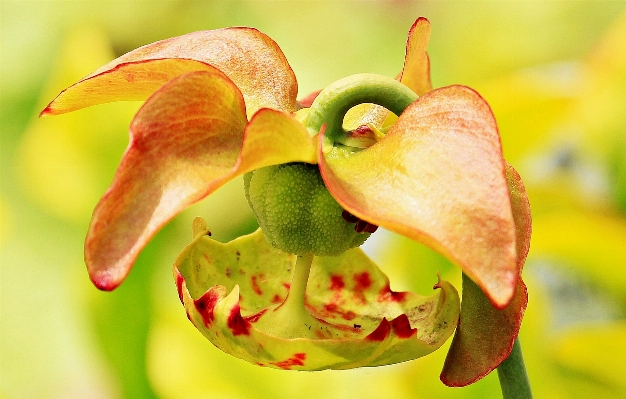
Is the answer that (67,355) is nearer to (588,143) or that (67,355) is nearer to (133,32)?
(588,143)

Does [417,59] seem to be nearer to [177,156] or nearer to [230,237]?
[177,156]

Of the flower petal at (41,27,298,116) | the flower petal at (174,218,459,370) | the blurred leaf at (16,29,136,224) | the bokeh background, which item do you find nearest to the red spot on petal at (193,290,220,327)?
the flower petal at (174,218,459,370)

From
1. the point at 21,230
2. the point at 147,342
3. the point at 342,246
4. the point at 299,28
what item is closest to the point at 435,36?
the point at 299,28

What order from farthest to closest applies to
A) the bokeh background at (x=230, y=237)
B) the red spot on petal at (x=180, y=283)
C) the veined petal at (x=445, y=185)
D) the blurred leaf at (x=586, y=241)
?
the blurred leaf at (x=586, y=241) < the bokeh background at (x=230, y=237) < the red spot on petal at (x=180, y=283) < the veined petal at (x=445, y=185)

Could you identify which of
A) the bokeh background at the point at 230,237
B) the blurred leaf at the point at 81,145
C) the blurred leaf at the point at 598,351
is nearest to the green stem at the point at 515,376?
the bokeh background at the point at 230,237

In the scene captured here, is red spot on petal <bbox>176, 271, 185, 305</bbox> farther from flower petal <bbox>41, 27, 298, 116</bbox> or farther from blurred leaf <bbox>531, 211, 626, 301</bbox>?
blurred leaf <bbox>531, 211, 626, 301</bbox>

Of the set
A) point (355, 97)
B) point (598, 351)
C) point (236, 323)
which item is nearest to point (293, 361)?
point (236, 323)

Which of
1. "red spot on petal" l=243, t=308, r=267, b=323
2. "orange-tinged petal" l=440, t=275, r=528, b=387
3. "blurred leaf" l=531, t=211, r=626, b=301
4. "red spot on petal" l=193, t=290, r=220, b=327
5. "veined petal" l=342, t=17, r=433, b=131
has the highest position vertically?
"veined petal" l=342, t=17, r=433, b=131

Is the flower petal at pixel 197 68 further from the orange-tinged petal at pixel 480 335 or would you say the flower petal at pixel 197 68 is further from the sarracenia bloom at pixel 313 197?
the orange-tinged petal at pixel 480 335
